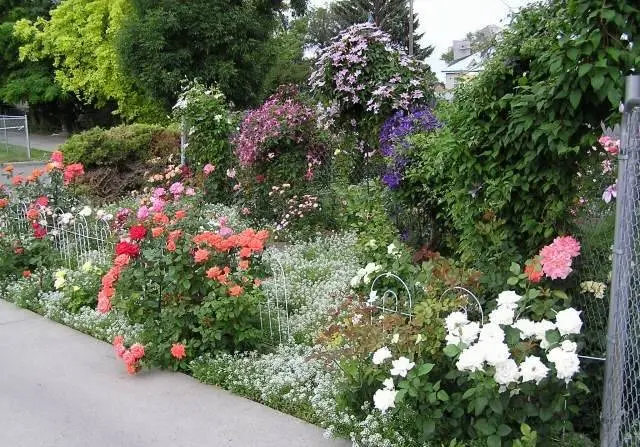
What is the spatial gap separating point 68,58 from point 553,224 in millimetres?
27460

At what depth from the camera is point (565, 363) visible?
2.73m

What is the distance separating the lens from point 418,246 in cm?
622

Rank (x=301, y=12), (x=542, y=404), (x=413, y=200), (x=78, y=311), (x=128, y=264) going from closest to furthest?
(x=542, y=404) → (x=128, y=264) → (x=78, y=311) → (x=413, y=200) → (x=301, y=12)

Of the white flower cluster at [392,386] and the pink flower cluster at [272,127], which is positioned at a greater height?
the pink flower cluster at [272,127]

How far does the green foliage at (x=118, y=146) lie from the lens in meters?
11.1

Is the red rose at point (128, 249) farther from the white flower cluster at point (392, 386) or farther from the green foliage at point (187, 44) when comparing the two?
the green foliage at point (187, 44)

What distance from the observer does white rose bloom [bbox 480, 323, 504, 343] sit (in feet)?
9.23

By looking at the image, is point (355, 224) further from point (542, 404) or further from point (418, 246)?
point (542, 404)

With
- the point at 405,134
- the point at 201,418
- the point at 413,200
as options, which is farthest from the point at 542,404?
the point at 405,134

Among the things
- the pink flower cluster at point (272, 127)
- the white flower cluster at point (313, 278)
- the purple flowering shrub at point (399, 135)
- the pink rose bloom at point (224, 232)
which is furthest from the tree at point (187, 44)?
the pink rose bloom at point (224, 232)

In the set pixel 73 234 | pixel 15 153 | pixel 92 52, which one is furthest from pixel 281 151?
pixel 92 52

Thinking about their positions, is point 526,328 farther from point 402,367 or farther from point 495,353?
point 402,367

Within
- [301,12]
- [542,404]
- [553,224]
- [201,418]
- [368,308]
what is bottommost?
[201,418]

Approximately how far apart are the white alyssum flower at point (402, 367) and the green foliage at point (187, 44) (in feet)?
60.4
